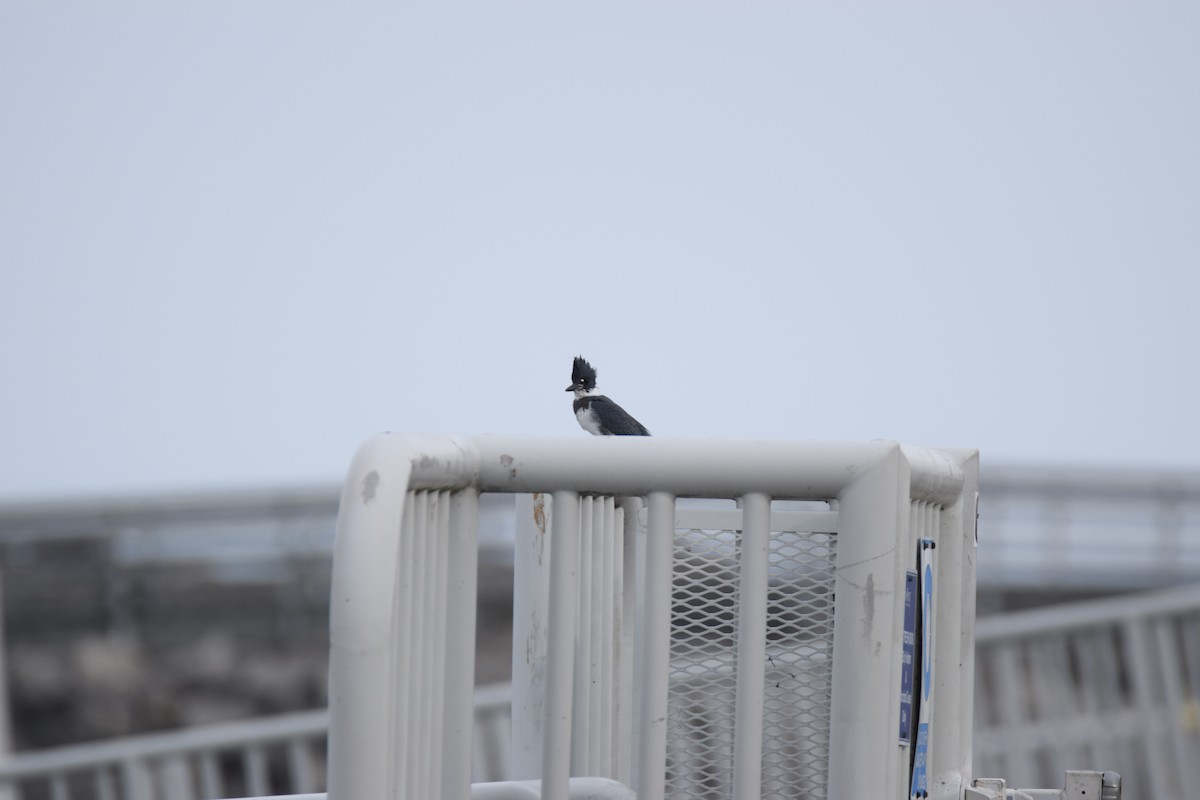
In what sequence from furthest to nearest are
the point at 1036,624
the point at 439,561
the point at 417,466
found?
the point at 1036,624 → the point at 439,561 → the point at 417,466

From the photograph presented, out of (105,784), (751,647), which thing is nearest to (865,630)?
(751,647)

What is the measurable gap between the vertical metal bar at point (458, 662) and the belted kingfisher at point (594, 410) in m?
1.59

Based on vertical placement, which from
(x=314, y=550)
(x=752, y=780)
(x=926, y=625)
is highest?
(x=314, y=550)

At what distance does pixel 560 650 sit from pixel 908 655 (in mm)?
465

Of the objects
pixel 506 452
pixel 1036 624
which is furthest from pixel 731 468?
pixel 1036 624

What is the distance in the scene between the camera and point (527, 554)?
2.04 meters

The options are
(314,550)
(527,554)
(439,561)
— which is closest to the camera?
(439,561)

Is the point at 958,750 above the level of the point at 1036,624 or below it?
below

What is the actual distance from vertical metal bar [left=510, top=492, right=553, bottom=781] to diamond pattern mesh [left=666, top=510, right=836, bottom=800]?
9.9 inches

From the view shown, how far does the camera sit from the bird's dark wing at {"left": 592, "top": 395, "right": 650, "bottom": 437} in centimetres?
335

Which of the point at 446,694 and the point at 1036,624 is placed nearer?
the point at 446,694

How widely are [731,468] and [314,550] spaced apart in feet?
23.4

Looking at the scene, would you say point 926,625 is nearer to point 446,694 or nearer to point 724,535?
point 724,535

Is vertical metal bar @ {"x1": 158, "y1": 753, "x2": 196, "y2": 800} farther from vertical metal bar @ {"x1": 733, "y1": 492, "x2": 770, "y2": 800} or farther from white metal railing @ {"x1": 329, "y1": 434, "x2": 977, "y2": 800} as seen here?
vertical metal bar @ {"x1": 733, "y1": 492, "x2": 770, "y2": 800}
